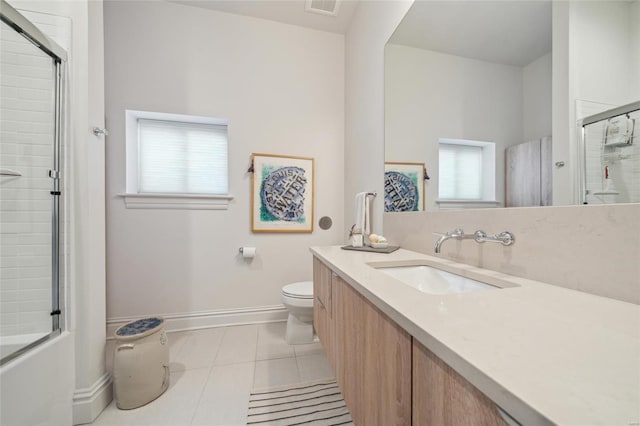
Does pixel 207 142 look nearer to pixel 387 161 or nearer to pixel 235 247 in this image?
pixel 235 247

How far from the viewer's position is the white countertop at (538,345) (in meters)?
0.22

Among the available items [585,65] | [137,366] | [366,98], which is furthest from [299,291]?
[585,65]

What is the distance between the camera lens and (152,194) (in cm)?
185

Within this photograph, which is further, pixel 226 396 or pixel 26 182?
pixel 226 396

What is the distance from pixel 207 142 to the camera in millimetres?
2098

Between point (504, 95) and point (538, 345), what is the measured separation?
34.3 inches

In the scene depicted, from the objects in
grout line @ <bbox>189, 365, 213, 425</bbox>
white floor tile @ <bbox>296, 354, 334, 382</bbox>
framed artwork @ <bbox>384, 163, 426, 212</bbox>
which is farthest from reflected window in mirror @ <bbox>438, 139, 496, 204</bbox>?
grout line @ <bbox>189, 365, 213, 425</bbox>

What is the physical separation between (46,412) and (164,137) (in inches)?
71.6

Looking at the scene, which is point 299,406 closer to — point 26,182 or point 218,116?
point 26,182

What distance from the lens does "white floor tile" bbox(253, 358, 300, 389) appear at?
1.34 meters

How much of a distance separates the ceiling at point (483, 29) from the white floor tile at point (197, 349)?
2161mm

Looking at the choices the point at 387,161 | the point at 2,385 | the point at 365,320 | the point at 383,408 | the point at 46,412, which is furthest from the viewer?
the point at 387,161

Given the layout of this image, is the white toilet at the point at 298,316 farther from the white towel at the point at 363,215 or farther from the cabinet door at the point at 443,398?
the cabinet door at the point at 443,398

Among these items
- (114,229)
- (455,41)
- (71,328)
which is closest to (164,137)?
(114,229)
